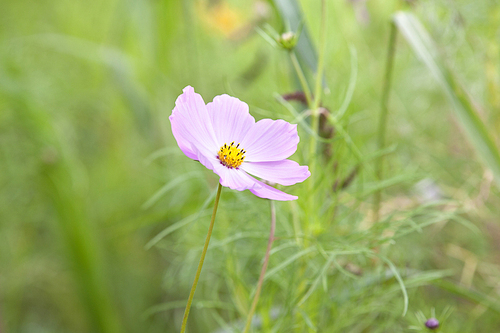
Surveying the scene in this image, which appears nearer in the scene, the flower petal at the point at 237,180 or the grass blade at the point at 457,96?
the flower petal at the point at 237,180

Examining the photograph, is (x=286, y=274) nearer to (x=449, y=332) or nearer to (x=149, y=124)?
(x=449, y=332)

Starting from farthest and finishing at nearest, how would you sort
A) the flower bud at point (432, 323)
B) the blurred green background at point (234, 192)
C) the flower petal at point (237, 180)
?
the blurred green background at point (234, 192) < the flower bud at point (432, 323) < the flower petal at point (237, 180)

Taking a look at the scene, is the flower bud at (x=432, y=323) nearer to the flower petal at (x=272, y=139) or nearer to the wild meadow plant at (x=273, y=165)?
the wild meadow plant at (x=273, y=165)

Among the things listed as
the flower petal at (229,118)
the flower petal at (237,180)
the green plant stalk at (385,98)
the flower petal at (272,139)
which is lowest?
the flower petal at (237,180)

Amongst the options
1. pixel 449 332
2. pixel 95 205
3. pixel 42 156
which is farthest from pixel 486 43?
pixel 95 205

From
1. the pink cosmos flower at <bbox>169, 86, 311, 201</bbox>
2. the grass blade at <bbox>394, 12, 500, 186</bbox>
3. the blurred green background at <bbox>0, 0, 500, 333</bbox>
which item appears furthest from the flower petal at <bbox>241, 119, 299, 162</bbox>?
the grass blade at <bbox>394, 12, 500, 186</bbox>

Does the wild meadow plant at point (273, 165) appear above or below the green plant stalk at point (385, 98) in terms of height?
below

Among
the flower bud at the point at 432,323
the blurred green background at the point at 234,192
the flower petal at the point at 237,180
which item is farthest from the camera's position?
the blurred green background at the point at 234,192

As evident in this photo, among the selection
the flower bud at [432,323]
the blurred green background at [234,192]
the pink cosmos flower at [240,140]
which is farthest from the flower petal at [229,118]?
the flower bud at [432,323]
